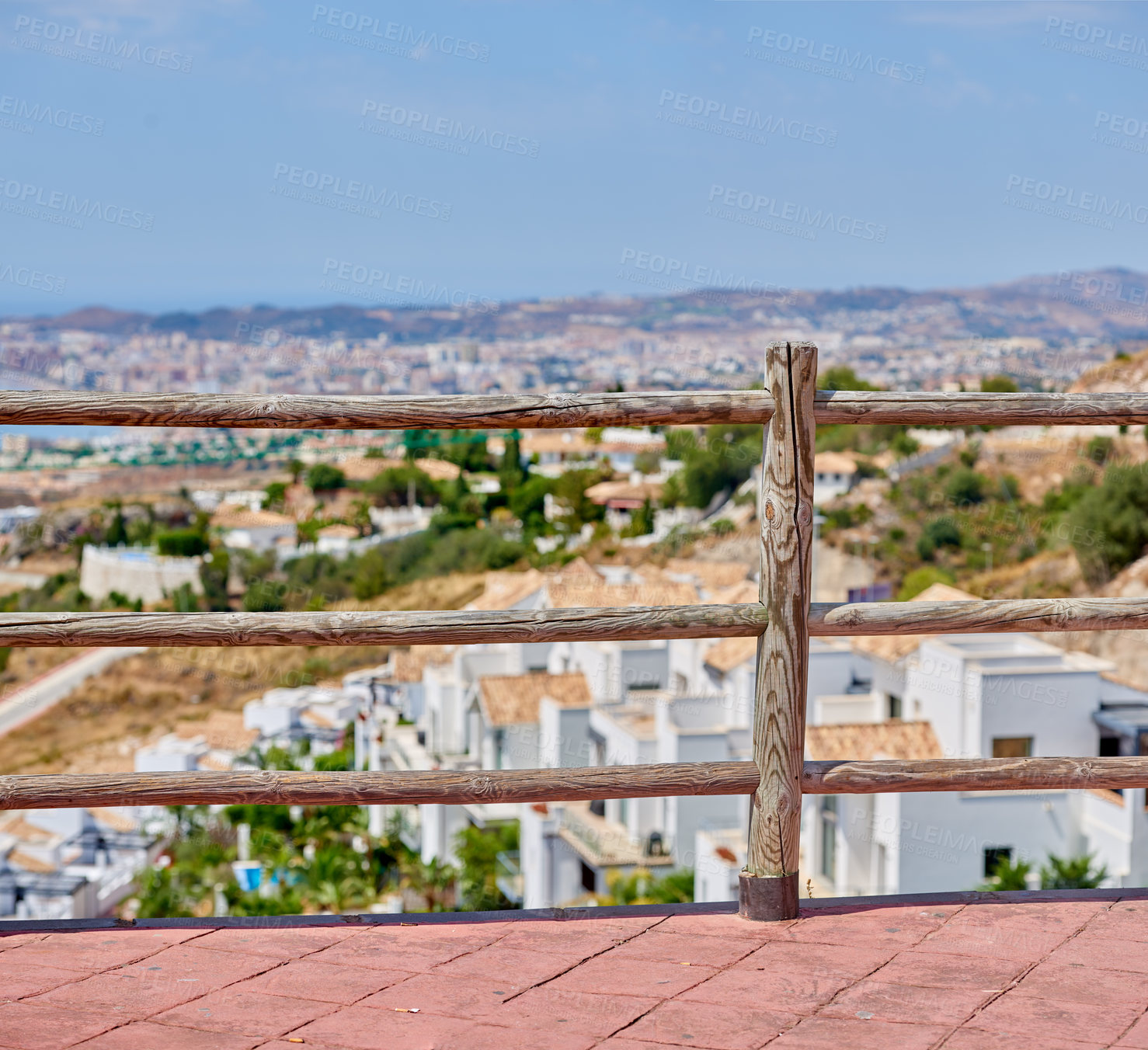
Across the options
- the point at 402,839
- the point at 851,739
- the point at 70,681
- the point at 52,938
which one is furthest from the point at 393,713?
the point at 52,938

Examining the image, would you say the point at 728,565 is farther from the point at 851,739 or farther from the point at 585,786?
the point at 585,786

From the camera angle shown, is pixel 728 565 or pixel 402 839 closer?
pixel 402 839

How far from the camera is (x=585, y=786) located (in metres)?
2.52

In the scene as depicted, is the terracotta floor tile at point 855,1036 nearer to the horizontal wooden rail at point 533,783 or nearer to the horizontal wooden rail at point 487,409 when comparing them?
the horizontal wooden rail at point 533,783

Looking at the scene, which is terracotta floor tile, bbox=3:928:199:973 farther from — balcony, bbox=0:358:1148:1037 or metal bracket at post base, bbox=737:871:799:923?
metal bracket at post base, bbox=737:871:799:923

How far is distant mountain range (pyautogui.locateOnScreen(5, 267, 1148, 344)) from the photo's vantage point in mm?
86688

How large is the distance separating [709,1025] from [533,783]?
2.16ft

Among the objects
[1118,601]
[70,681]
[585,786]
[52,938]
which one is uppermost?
[1118,601]

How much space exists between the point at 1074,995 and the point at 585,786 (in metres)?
0.95

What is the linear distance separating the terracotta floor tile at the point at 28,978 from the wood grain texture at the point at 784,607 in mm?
1304

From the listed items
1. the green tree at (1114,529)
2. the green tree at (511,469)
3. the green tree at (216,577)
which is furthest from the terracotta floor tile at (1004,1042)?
the green tree at (511,469)

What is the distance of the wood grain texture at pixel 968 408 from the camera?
2.50m

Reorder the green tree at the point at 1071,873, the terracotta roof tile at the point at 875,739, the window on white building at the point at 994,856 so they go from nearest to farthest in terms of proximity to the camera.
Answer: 1. the green tree at the point at 1071,873
2. the window on white building at the point at 994,856
3. the terracotta roof tile at the point at 875,739

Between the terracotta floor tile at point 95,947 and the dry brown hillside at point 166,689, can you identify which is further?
the dry brown hillside at point 166,689
